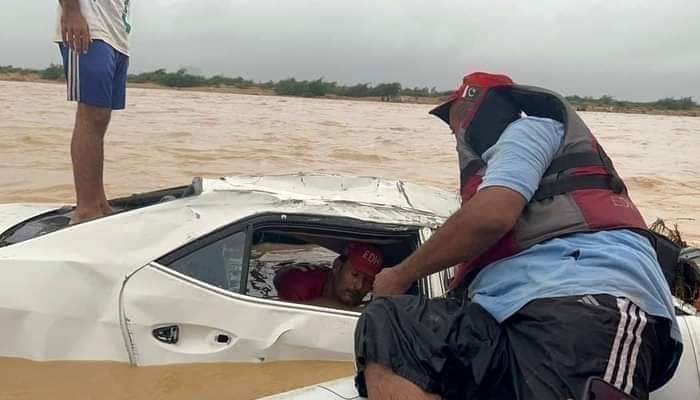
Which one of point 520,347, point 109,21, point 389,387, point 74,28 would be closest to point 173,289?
point 389,387

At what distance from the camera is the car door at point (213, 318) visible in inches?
126

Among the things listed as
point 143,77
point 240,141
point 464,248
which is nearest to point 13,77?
point 143,77

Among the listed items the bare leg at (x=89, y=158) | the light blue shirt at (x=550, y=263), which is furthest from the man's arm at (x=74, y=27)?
the light blue shirt at (x=550, y=263)

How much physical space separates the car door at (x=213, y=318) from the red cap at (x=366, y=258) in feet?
1.59

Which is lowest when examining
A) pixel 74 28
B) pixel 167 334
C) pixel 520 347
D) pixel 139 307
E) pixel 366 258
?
pixel 167 334

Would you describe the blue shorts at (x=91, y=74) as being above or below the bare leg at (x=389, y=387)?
above

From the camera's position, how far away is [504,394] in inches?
92.1

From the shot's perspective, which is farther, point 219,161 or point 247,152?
point 247,152

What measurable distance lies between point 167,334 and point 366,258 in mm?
1059

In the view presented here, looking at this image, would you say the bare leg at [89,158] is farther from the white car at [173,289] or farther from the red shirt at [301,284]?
the red shirt at [301,284]

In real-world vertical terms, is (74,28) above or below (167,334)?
above

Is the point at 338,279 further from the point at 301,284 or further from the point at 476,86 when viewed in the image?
the point at 476,86

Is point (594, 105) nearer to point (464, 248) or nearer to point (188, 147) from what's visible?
point (188, 147)

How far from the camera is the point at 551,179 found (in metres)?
2.54
